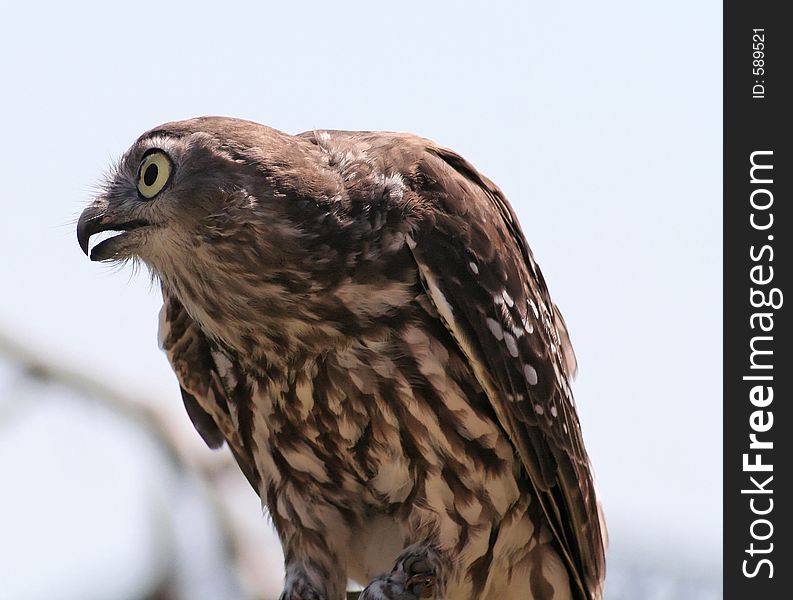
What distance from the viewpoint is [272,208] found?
5.46 metres

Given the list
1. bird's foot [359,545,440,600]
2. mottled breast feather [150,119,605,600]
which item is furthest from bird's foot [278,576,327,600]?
mottled breast feather [150,119,605,600]

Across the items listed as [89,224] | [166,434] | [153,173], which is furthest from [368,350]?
[166,434]

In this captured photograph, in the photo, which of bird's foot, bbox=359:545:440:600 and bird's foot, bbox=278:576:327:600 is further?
bird's foot, bbox=278:576:327:600

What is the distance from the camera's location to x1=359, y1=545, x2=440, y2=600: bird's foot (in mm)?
5691

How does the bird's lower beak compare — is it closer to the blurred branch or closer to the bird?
the bird

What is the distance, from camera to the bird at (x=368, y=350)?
5.52 meters

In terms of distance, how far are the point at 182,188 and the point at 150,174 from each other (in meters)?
0.24

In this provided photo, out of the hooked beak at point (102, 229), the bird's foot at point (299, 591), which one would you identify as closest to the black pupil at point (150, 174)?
the hooked beak at point (102, 229)

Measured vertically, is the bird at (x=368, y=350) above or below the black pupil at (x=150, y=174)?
below

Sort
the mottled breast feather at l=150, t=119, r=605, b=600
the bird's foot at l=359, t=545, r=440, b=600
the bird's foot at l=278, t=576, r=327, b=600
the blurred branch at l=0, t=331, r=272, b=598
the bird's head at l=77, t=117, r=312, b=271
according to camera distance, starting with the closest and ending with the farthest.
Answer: the bird's head at l=77, t=117, r=312, b=271
the mottled breast feather at l=150, t=119, r=605, b=600
the bird's foot at l=359, t=545, r=440, b=600
the bird's foot at l=278, t=576, r=327, b=600
the blurred branch at l=0, t=331, r=272, b=598

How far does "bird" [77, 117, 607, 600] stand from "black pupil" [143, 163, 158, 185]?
0.06 feet

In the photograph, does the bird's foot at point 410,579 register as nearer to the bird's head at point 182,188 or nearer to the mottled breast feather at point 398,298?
the mottled breast feather at point 398,298

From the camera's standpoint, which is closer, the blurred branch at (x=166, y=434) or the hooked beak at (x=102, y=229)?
the hooked beak at (x=102, y=229)

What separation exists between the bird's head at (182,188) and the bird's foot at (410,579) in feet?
5.76
